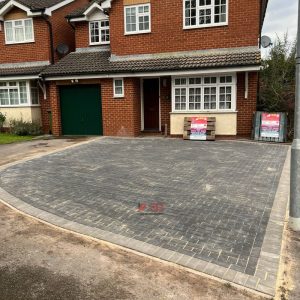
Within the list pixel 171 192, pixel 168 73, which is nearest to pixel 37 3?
pixel 168 73

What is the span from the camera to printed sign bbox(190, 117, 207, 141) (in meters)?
14.6

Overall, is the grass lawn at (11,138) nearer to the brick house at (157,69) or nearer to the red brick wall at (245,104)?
the brick house at (157,69)

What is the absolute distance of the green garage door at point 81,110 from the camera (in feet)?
55.0

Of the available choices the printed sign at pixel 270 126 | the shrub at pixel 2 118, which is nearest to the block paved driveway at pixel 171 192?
the printed sign at pixel 270 126

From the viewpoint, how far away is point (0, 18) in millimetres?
18484

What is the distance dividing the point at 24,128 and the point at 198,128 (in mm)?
8819

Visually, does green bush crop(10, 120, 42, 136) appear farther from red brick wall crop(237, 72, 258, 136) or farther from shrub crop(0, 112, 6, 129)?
red brick wall crop(237, 72, 258, 136)

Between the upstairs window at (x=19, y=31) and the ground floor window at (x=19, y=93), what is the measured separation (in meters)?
2.30

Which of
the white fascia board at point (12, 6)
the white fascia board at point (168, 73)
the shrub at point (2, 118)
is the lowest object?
the shrub at point (2, 118)

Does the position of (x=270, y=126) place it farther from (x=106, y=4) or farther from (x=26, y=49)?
(x=26, y=49)

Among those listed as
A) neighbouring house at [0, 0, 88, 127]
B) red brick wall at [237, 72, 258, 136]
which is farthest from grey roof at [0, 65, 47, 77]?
red brick wall at [237, 72, 258, 136]

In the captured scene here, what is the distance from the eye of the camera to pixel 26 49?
60.5ft

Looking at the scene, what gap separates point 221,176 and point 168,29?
9.19 meters

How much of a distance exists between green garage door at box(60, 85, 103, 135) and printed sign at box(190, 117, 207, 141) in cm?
465
